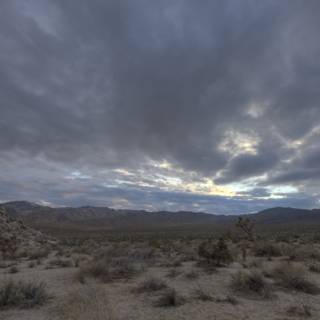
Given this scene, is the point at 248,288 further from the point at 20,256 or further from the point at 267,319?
the point at 20,256

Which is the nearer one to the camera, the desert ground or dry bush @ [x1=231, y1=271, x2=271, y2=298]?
the desert ground

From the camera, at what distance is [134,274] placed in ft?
57.1

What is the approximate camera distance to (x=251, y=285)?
45.0 ft

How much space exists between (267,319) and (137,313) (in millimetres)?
3377

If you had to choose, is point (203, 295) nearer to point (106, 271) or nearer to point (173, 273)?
point (173, 273)

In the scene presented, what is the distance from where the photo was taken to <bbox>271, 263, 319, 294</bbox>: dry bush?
14.0 m

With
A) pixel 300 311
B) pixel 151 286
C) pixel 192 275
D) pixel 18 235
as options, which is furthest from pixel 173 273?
pixel 18 235

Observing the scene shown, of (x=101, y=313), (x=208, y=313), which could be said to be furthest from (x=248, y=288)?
(x=101, y=313)

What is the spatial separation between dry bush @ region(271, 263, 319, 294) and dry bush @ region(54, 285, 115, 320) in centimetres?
692

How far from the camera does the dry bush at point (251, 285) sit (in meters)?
13.2

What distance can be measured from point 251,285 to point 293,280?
1.89m

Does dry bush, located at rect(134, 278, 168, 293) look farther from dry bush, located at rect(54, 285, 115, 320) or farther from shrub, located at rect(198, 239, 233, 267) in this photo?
shrub, located at rect(198, 239, 233, 267)

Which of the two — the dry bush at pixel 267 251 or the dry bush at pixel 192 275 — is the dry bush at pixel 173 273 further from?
the dry bush at pixel 267 251

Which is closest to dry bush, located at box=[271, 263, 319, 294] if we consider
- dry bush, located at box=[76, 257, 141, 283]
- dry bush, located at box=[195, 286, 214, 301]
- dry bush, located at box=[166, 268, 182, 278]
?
dry bush, located at box=[195, 286, 214, 301]
